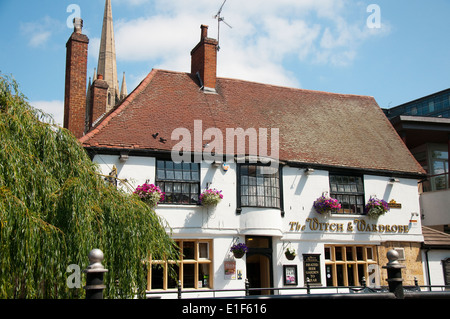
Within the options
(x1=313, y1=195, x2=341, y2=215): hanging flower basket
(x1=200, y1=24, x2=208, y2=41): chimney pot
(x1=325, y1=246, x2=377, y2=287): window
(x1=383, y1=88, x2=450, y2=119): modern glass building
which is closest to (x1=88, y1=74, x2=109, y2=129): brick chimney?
(x1=200, y1=24, x2=208, y2=41): chimney pot

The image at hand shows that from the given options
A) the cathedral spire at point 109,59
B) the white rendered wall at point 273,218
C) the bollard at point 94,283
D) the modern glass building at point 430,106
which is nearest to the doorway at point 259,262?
the white rendered wall at point 273,218

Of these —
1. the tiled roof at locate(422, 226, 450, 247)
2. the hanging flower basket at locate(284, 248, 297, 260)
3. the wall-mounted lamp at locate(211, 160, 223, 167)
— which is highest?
the wall-mounted lamp at locate(211, 160, 223, 167)

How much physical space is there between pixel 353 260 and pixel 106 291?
11416 millimetres

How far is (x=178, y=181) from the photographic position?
1522cm

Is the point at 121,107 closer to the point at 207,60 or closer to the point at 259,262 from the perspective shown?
the point at 207,60

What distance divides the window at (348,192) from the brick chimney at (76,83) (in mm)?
9187

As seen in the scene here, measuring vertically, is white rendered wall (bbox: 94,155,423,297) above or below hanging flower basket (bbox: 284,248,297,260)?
above

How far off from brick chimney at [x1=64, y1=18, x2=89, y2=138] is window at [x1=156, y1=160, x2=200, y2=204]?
137 inches

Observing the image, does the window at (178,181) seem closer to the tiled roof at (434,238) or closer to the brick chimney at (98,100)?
the brick chimney at (98,100)

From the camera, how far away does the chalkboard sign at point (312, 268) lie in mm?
16234

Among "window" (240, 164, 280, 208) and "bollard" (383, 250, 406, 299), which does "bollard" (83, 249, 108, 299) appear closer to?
"bollard" (383, 250, 406, 299)

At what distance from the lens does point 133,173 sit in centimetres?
1470

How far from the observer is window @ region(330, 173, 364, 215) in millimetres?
17406
